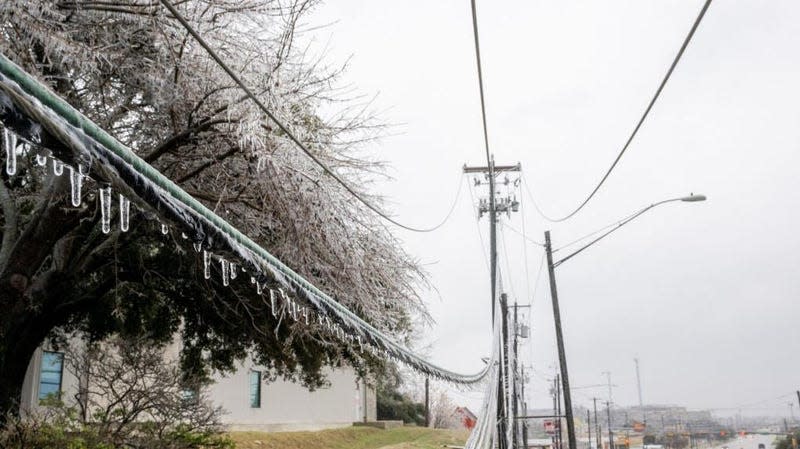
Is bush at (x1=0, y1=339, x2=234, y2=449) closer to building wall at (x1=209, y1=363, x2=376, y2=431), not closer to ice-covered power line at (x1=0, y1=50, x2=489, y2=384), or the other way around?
ice-covered power line at (x1=0, y1=50, x2=489, y2=384)

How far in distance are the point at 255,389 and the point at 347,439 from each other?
3751 mm

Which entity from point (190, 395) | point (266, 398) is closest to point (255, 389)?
point (266, 398)

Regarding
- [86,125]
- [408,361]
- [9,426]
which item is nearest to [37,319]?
[9,426]

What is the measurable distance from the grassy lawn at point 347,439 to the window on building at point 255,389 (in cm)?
246

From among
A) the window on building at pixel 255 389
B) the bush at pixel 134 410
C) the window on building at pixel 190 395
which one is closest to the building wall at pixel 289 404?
→ the window on building at pixel 255 389

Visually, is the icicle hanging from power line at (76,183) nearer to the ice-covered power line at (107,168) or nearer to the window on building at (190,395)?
the ice-covered power line at (107,168)

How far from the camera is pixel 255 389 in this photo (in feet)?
84.0

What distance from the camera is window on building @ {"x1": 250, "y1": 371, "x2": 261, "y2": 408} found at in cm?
2536

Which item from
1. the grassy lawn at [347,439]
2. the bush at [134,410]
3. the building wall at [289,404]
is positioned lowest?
the grassy lawn at [347,439]

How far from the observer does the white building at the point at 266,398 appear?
17906 mm

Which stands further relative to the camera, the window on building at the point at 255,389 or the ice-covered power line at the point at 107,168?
the window on building at the point at 255,389

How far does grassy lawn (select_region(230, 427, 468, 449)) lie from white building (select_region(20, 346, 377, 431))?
1.11 m

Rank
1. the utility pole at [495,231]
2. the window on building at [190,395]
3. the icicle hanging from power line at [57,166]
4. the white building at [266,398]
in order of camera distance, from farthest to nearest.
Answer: the white building at [266,398] → the utility pole at [495,231] → the window on building at [190,395] → the icicle hanging from power line at [57,166]

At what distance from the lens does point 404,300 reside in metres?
11.3
